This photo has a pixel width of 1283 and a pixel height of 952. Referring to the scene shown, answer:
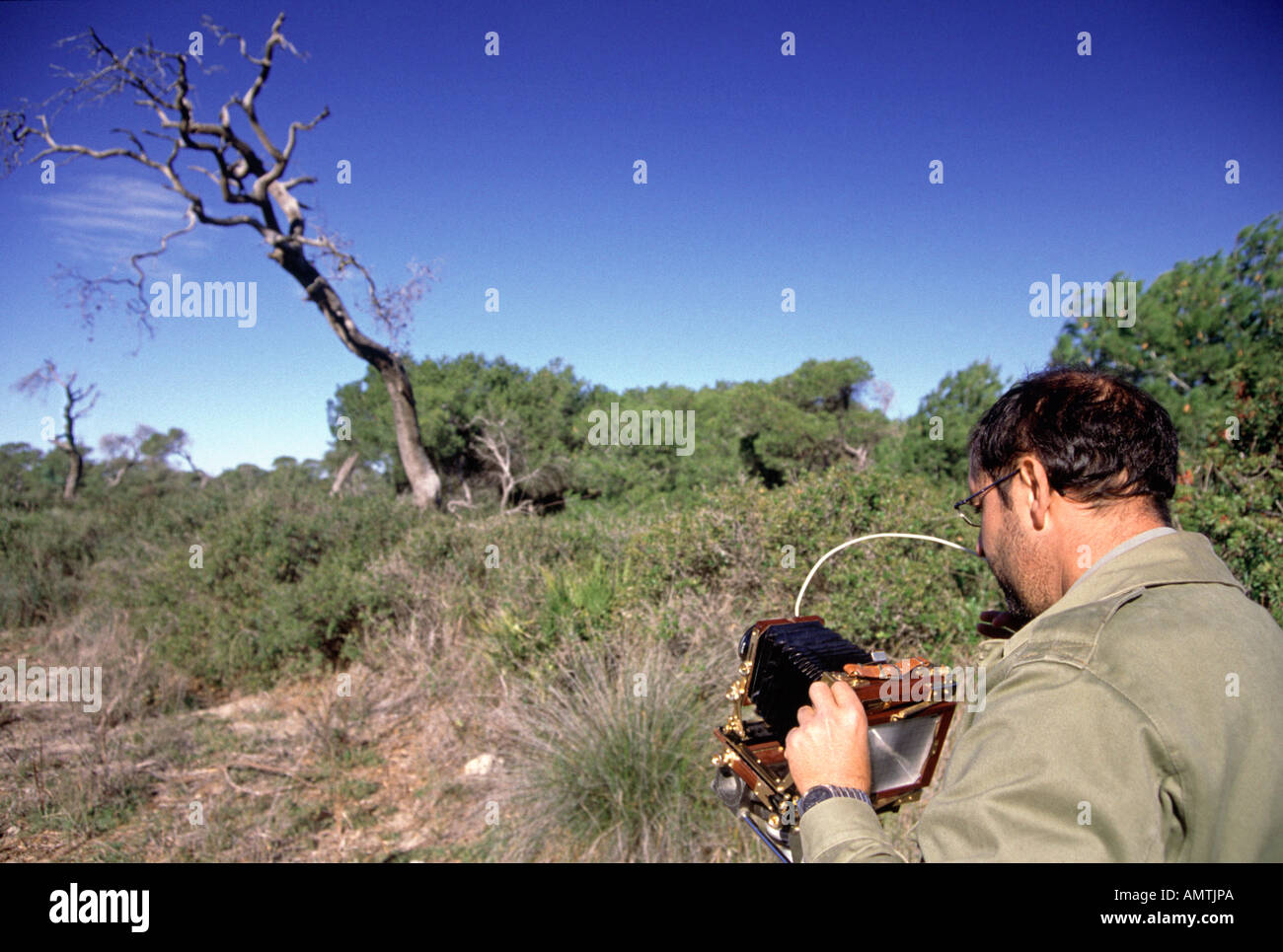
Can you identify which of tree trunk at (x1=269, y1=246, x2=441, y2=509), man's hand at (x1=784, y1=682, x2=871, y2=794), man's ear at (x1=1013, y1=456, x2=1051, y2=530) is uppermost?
tree trunk at (x1=269, y1=246, x2=441, y2=509)

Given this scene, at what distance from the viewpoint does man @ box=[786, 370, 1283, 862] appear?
98 centimetres

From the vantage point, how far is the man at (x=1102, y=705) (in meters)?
0.98

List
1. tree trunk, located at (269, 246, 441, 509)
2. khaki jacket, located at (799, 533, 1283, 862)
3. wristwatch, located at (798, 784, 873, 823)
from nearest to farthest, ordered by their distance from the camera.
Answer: khaki jacket, located at (799, 533, 1283, 862), wristwatch, located at (798, 784, 873, 823), tree trunk, located at (269, 246, 441, 509)

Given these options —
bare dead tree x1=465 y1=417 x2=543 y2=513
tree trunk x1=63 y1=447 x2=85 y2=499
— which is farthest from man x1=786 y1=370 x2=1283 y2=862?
tree trunk x1=63 y1=447 x2=85 y2=499

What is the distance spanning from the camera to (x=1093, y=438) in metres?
1.39

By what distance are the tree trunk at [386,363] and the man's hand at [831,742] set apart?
11.3 metres

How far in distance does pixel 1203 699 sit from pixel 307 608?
24.4 feet

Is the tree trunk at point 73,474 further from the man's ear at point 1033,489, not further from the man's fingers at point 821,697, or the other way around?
the man's ear at point 1033,489

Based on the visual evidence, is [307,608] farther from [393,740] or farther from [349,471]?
[349,471]

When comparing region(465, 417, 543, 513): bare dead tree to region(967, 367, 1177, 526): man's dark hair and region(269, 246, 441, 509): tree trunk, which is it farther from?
region(967, 367, 1177, 526): man's dark hair

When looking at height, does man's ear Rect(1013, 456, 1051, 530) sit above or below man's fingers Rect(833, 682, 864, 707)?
above

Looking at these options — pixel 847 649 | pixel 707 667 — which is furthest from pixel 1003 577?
pixel 707 667

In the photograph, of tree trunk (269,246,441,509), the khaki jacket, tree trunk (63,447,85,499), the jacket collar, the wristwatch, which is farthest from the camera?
tree trunk (63,447,85,499)

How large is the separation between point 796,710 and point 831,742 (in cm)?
29
